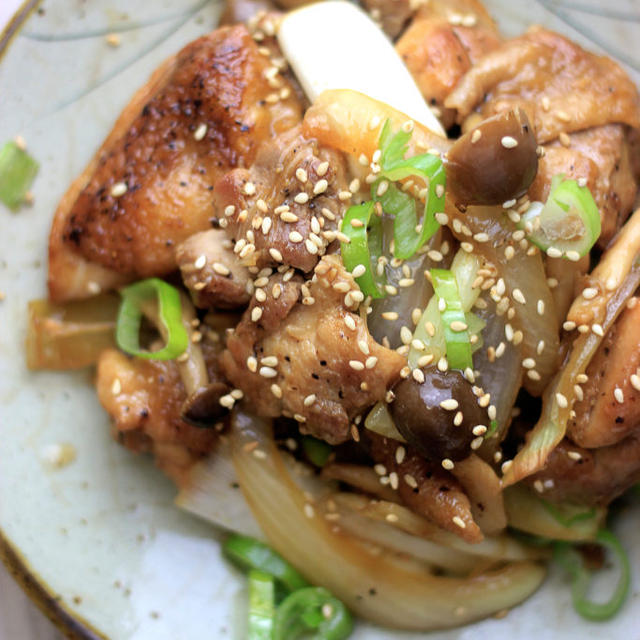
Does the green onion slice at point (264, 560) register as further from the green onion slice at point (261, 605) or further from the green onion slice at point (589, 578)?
the green onion slice at point (589, 578)

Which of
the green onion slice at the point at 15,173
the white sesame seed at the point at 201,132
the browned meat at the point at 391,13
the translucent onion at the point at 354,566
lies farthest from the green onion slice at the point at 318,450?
the browned meat at the point at 391,13

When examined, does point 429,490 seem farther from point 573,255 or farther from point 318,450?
point 573,255

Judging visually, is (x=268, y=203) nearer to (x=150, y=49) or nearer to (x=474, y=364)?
(x=474, y=364)

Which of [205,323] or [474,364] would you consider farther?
[205,323]

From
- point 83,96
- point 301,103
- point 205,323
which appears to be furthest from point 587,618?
point 83,96

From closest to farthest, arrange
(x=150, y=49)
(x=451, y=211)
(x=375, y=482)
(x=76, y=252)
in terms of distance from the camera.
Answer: (x=451, y=211) → (x=375, y=482) → (x=76, y=252) → (x=150, y=49)
